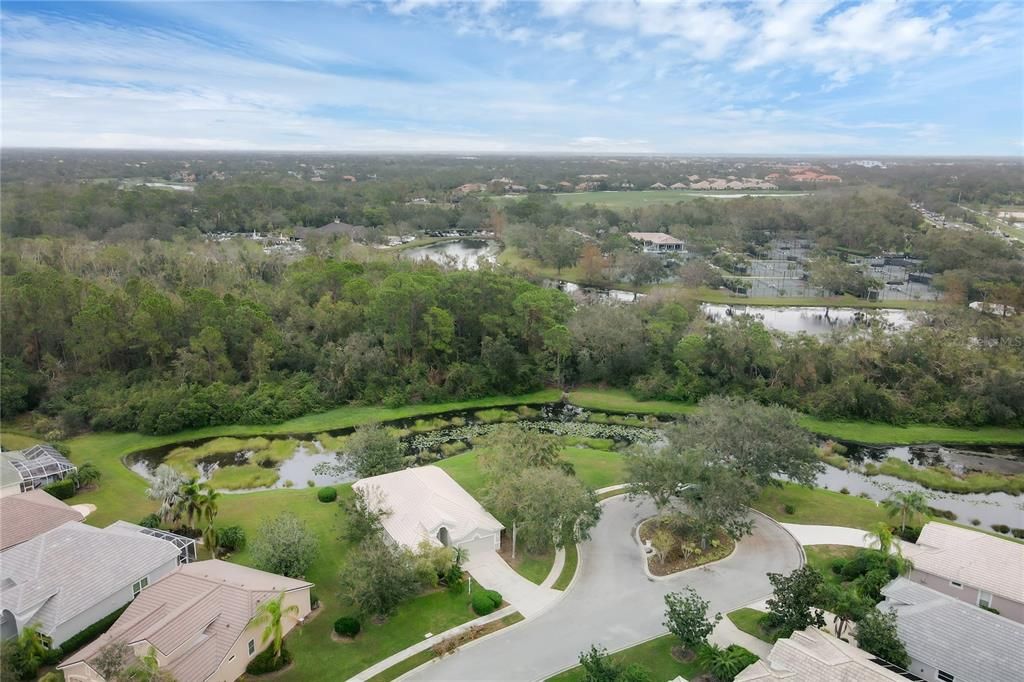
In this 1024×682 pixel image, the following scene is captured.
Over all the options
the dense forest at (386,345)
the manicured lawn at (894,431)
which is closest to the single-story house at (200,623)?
the dense forest at (386,345)

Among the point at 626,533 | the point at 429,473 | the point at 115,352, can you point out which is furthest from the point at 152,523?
the point at 115,352

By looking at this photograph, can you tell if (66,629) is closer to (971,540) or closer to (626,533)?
(626,533)

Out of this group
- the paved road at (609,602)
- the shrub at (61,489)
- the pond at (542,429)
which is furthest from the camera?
the pond at (542,429)

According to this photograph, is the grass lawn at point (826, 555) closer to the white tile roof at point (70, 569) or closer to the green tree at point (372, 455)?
the green tree at point (372, 455)

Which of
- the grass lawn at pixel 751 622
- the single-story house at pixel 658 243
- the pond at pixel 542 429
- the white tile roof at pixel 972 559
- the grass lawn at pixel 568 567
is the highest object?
the single-story house at pixel 658 243

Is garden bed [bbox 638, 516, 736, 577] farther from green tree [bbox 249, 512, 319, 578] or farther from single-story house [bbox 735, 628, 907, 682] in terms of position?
green tree [bbox 249, 512, 319, 578]

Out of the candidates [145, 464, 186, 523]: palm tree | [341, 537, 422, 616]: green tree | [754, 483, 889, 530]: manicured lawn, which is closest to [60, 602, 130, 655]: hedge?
[145, 464, 186, 523]: palm tree
